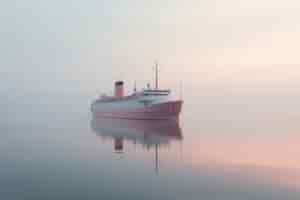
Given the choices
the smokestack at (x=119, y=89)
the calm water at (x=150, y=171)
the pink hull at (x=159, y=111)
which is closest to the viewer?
the calm water at (x=150, y=171)

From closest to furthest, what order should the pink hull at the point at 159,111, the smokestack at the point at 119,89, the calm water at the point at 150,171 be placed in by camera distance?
the calm water at the point at 150,171 → the pink hull at the point at 159,111 → the smokestack at the point at 119,89

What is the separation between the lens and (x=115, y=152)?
22.6m

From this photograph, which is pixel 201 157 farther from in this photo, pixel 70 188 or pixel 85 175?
pixel 70 188

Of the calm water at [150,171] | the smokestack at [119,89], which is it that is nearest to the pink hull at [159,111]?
the smokestack at [119,89]

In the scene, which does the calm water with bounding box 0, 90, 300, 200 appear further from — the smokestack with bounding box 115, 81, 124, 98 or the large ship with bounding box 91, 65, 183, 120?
the smokestack with bounding box 115, 81, 124, 98

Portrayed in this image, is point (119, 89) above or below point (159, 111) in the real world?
above

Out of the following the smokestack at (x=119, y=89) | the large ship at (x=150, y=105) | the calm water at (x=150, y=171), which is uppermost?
the smokestack at (x=119, y=89)

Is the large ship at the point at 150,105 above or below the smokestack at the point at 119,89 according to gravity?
below

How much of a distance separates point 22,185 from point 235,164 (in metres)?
9.07

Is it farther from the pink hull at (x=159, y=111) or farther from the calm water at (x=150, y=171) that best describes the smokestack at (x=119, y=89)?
the calm water at (x=150, y=171)

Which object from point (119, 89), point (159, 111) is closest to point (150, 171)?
point (159, 111)

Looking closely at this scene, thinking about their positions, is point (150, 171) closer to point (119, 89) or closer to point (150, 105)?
point (150, 105)

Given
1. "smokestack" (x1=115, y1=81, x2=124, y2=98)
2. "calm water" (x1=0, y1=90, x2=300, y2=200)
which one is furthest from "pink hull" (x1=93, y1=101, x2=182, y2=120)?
"calm water" (x1=0, y1=90, x2=300, y2=200)

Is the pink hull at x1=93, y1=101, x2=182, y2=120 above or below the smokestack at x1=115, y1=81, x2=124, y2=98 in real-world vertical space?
below
